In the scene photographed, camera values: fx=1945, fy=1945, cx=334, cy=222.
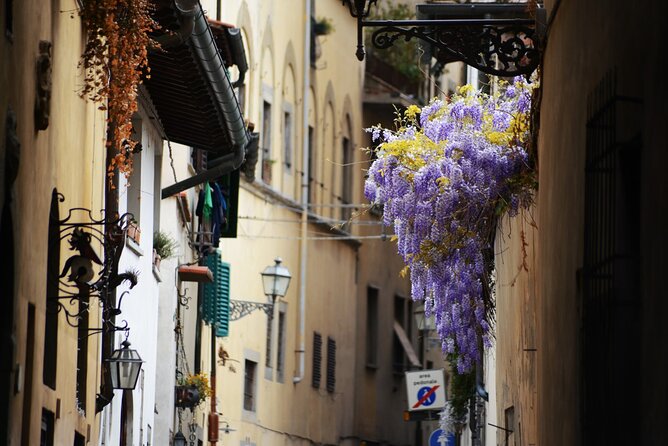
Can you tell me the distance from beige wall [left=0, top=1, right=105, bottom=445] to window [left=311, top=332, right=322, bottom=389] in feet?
80.6

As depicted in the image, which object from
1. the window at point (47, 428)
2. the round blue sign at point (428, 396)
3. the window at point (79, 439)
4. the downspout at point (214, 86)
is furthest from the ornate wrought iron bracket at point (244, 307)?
the window at point (47, 428)

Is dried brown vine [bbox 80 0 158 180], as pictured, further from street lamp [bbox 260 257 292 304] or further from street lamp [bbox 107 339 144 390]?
street lamp [bbox 260 257 292 304]

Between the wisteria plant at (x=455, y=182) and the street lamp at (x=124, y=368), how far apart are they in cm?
239

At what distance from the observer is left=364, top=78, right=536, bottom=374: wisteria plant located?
582 inches

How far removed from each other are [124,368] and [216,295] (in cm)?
1295

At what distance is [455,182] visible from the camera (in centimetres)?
1505

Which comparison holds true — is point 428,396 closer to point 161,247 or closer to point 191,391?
point 191,391

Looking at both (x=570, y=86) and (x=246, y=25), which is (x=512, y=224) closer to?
(x=570, y=86)

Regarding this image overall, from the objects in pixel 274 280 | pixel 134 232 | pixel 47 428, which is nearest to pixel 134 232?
pixel 134 232

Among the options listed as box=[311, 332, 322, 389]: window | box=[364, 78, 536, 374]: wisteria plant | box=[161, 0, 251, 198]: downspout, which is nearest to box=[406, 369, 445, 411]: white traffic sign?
box=[161, 0, 251, 198]: downspout

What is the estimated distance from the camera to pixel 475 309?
1705 cm

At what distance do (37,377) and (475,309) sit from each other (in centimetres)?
576

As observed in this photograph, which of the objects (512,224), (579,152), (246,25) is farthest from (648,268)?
(246,25)

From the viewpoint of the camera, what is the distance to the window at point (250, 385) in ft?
112
